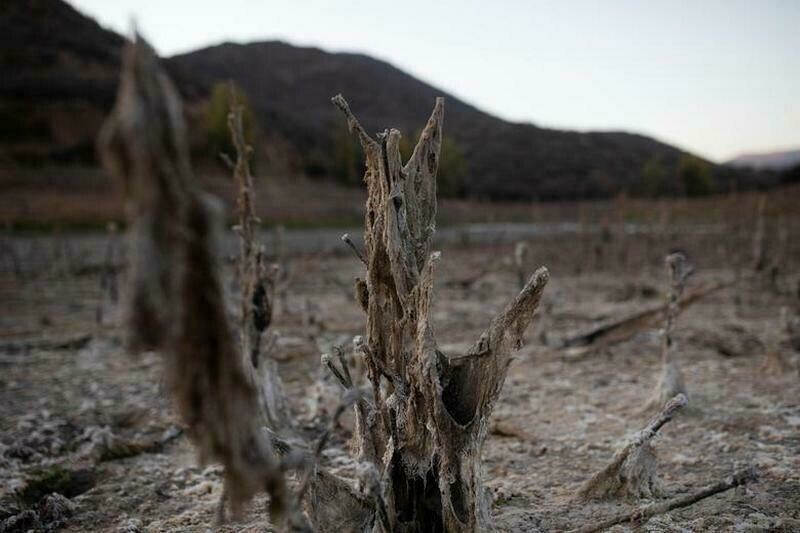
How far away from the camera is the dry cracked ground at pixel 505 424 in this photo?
10.3ft

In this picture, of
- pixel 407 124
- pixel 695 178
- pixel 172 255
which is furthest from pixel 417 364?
pixel 407 124

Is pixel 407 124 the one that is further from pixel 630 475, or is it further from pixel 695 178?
pixel 630 475

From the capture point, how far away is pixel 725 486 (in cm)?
296

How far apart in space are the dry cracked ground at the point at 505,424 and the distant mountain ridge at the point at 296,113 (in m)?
13.6

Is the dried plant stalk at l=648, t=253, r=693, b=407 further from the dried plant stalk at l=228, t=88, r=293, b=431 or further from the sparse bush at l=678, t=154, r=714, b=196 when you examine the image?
the sparse bush at l=678, t=154, r=714, b=196

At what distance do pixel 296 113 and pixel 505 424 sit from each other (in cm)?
7904

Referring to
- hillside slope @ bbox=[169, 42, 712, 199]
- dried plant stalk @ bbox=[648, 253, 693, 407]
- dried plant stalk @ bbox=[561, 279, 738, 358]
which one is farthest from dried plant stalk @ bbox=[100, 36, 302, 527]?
hillside slope @ bbox=[169, 42, 712, 199]

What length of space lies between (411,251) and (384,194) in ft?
0.91

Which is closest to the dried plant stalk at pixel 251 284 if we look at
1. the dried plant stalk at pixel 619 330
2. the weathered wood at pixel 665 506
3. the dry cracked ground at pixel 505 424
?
the dry cracked ground at pixel 505 424

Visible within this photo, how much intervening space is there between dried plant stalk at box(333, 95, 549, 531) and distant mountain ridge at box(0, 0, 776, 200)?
17.3m

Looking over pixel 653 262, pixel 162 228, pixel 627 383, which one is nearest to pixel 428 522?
pixel 162 228

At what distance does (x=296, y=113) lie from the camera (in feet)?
259

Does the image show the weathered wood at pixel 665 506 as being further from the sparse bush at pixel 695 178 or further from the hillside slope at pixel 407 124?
the sparse bush at pixel 695 178

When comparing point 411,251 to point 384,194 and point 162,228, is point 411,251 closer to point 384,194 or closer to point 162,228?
point 384,194
